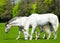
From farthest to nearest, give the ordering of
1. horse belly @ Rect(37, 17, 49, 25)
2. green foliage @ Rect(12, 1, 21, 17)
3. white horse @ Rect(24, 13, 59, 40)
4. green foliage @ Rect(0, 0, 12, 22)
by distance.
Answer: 1. green foliage @ Rect(12, 1, 21, 17)
2. green foliage @ Rect(0, 0, 12, 22)
3. horse belly @ Rect(37, 17, 49, 25)
4. white horse @ Rect(24, 13, 59, 40)

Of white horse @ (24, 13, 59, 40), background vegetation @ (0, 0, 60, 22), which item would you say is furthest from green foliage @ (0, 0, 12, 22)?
white horse @ (24, 13, 59, 40)

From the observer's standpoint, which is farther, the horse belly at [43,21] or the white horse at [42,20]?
the horse belly at [43,21]

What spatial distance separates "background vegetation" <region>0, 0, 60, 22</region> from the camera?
4744 centimetres

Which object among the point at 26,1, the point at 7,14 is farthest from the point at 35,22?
the point at 26,1

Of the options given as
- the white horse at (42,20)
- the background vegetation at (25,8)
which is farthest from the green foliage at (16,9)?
the white horse at (42,20)

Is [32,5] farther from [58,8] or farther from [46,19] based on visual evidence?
[46,19]

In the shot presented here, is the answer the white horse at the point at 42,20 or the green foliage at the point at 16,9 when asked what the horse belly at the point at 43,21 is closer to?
the white horse at the point at 42,20

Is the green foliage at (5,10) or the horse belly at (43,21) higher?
the horse belly at (43,21)

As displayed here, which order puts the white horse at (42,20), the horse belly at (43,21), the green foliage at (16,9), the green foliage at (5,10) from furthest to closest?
the green foliage at (16,9) → the green foliage at (5,10) → the horse belly at (43,21) → the white horse at (42,20)

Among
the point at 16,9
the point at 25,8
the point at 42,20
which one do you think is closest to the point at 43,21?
the point at 42,20

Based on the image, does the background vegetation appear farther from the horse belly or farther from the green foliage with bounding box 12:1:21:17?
the horse belly

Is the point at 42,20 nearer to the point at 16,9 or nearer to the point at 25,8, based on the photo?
the point at 25,8

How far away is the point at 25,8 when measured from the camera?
4928 centimetres

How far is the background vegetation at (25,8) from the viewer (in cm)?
4744
